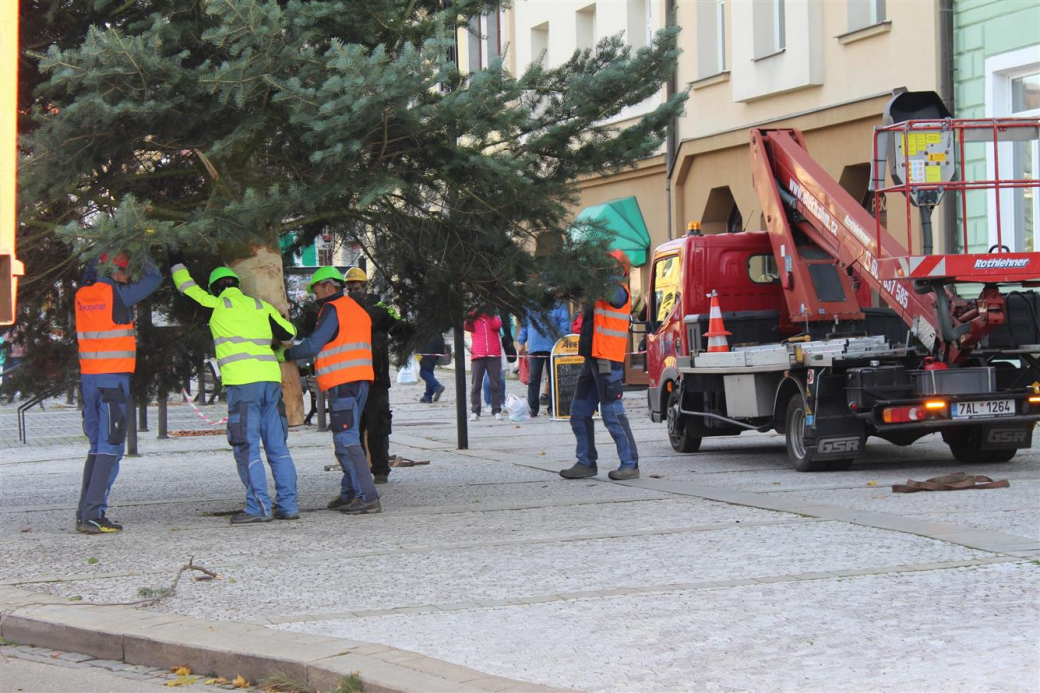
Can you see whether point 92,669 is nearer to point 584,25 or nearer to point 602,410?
point 602,410

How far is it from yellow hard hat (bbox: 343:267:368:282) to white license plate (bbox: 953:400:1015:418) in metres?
5.03

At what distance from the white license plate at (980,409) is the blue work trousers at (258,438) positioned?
554 cm

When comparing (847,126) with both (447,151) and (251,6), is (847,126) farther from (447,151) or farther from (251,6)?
(251,6)

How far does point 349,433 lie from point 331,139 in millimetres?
2529

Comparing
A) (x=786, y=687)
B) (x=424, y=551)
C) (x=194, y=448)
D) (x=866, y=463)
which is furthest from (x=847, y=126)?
(x=786, y=687)

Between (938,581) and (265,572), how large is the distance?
367 cm

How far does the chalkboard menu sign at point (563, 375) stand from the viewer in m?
20.5

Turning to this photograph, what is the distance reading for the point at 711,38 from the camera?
24.4 m

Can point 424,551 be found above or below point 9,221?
below

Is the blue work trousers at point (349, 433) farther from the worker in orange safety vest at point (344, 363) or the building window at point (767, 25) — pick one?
the building window at point (767, 25)

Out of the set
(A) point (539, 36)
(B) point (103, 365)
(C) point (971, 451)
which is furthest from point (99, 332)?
(A) point (539, 36)

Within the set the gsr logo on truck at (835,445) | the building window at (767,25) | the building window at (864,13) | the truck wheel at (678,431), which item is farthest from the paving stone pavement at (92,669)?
the building window at (767,25)

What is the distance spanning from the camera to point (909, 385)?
38.9 ft

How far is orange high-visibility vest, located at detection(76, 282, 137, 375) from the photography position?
970 cm
